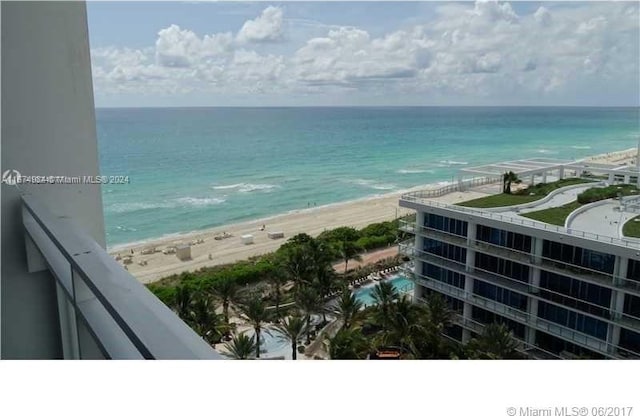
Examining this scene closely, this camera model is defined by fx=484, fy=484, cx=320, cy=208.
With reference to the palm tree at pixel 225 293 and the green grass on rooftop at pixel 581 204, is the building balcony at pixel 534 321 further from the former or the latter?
the palm tree at pixel 225 293

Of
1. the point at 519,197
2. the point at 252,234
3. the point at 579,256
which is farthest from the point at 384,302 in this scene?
the point at 252,234

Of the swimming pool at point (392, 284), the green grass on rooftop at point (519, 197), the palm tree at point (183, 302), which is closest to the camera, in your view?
the palm tree at point (183, 302)

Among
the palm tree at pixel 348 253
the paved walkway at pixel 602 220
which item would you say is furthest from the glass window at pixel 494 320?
the palm tree at pixel 348 253

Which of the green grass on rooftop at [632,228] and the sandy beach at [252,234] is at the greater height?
the green grass on rooftop at [632,228]

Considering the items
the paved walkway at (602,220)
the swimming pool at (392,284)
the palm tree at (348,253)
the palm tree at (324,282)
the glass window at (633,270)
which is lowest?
the swimming pool at (392,284)

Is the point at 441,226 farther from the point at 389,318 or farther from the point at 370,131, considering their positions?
the point at 370,131

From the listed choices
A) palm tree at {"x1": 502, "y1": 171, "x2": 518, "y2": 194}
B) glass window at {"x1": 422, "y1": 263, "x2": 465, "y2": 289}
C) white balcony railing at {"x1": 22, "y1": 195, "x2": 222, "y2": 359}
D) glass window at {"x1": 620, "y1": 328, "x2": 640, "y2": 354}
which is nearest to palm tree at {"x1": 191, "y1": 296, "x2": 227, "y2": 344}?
glass window at {"x1": 422, "y1": 263, "x2": 465, "y2": 289}

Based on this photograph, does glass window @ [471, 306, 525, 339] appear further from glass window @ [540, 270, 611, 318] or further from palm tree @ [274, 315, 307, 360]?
palm tree @ [274, 315, 307, 360]
